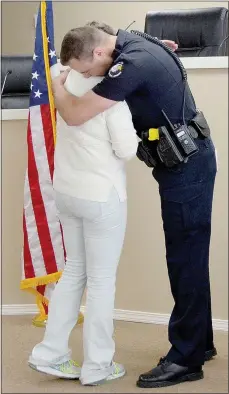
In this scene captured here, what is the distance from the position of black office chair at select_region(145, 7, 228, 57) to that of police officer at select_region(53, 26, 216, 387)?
4.32 ft

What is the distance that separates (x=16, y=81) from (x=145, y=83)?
1739mm

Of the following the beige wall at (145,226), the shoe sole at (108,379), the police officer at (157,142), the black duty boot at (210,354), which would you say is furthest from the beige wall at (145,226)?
the shoe sole at (108,379)

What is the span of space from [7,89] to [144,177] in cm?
106

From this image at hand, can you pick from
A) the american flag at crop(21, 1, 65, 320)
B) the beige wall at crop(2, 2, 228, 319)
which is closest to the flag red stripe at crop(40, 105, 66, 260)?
the american flag at crop(21, 1, 65, 320)

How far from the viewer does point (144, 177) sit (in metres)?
3.15

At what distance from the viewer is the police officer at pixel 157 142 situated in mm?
2152

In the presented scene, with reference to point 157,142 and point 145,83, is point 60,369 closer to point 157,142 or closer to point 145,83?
point 157,142

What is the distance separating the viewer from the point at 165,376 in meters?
2.38

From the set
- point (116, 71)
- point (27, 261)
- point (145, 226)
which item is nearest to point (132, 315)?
point (145, 226)

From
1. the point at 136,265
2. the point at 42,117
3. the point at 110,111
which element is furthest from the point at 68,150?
the point at 136,265

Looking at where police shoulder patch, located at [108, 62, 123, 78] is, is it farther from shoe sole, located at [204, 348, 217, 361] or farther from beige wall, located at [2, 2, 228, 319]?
shoe sole, located at [204, 348, 217, 361]

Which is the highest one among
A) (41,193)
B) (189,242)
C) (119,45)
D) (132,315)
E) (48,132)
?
(119,45)

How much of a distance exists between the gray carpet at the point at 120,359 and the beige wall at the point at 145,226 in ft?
0.46

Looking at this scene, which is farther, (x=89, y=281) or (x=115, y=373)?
(x=115, y=373)
